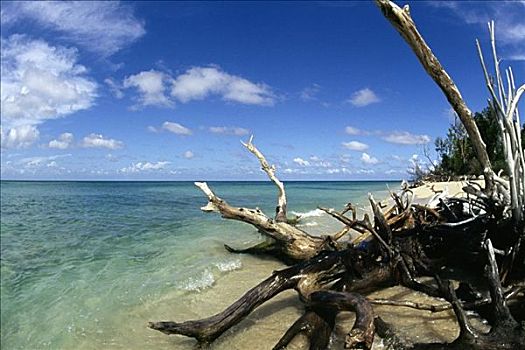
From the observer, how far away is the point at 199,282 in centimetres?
738

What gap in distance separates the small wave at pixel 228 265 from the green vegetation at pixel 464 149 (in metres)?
24.2

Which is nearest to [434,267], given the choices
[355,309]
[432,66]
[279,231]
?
[355,309]

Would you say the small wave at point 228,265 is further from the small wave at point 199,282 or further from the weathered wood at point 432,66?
the weathered wood at point 432,66

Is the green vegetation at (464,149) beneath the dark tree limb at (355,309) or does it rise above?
above

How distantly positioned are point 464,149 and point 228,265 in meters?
36.4

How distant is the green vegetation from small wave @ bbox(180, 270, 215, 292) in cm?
2526

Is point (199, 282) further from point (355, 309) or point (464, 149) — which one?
point (464, 149)

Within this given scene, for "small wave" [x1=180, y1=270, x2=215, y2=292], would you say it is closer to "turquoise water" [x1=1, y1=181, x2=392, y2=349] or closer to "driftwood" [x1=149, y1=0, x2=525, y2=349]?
"turquoise water" [x1=1, y1=181, x2=392, y2=349]

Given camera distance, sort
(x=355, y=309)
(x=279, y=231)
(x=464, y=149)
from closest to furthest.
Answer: (x=355, y=309) → (x=279, y=231) → (x=464, y=149)

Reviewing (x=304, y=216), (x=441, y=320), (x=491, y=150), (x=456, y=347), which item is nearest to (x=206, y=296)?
(x=441, y=320)

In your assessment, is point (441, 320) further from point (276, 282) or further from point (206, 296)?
point (206, 296)

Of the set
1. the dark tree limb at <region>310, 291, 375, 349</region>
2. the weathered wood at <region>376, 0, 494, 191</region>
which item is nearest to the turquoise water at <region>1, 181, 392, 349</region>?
the dark tree limb at <region>310, 291, 375, 349</region>

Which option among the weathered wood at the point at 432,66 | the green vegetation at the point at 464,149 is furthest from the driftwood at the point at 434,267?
the green vegetation at the point at 464,149

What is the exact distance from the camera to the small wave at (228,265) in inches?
328
